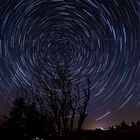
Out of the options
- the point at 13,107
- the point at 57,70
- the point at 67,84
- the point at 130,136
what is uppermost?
the point at 13,107

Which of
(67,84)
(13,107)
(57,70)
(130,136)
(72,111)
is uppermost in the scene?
(13,107)

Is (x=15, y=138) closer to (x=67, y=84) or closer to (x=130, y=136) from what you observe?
(x=67, y=84)

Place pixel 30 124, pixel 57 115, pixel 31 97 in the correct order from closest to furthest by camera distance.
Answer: pixel 57 115, pixel 31 97, pixel 30 124

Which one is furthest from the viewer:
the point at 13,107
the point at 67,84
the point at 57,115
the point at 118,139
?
the point at 13,107

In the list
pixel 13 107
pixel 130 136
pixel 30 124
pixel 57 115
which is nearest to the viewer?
pixel 130 136

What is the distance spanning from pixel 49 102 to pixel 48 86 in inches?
53.2

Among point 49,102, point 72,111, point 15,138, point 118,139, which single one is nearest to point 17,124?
point 15,138

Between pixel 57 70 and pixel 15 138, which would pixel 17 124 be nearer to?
pixel 15 138

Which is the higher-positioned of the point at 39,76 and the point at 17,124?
the point at 17,124

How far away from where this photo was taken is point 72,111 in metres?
18.1

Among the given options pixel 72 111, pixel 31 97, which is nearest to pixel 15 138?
pixel 31 97

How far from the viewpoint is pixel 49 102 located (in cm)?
2033

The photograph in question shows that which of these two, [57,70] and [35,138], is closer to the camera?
[57,70]

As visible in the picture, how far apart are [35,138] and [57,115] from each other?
23.0 m
